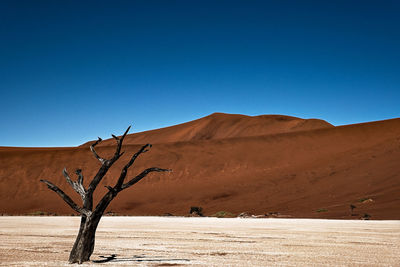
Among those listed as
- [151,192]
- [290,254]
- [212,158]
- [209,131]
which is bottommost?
[290,254]

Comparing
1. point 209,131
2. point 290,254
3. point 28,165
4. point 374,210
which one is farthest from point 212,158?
point 209,131

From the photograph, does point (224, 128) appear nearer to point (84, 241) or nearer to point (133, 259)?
point (133, 259)

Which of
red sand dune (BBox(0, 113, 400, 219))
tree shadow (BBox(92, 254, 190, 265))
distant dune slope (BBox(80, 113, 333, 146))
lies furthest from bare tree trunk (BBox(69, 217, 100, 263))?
distant dune slope (BBox(80, 113, 333, 146))

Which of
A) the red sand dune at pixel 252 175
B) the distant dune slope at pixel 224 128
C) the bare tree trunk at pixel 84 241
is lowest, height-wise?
the bare tree trunk at pixel 84 241

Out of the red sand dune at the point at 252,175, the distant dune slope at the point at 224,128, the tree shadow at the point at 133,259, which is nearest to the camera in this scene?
the tree shadow at the point at 133,259

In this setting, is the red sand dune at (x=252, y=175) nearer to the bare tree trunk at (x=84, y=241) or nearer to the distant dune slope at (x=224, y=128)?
the bare tree trunk at (x=84, y=241)

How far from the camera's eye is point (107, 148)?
239 feet

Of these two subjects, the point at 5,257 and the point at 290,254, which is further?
the point at 290,254

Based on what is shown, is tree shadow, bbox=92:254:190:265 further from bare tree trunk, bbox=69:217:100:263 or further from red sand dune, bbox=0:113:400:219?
red sand dune, bbox=0:113:400:219

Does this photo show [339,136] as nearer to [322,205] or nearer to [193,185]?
[193,185]

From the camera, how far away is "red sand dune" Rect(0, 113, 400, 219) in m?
39.5

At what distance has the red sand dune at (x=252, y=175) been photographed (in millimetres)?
39509

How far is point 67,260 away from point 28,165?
60016 mm

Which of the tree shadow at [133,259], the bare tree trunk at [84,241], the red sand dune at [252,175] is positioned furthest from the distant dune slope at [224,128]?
the bare tree trunk at [84,241]
